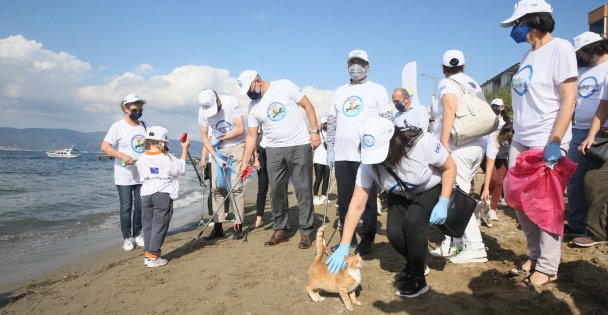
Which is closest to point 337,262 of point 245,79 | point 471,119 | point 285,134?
point 471,119

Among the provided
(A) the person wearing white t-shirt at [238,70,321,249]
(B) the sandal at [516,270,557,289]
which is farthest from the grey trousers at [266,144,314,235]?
(B) the sandal at [516,270,557,289]

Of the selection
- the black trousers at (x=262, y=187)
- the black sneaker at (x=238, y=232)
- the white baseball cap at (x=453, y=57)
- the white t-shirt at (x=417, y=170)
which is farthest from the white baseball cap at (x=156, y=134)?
the white baseball cap at (x=453, y=57)

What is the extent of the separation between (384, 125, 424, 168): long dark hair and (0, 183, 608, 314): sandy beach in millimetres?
1144

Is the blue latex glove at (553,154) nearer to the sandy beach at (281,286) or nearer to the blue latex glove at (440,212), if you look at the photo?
the blue latex glove at (440,212)

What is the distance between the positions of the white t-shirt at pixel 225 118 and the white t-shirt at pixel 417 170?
3157 mm

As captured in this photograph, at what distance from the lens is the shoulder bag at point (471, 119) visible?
3.35m

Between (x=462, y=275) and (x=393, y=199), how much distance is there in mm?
1021

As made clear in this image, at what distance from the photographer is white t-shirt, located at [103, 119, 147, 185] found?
17.8 ft

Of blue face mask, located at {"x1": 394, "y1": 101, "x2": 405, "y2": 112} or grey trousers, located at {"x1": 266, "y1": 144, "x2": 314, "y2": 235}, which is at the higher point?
blue face mask, located at {"x1": 394, "y1": 101, "x2": 405, "y2": 112}

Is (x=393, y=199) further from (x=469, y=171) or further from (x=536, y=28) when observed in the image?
(x=536, y=28)

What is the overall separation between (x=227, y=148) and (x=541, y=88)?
13.7ft

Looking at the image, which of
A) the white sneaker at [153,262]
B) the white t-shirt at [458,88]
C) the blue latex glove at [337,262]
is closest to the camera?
the blue latex glove at [337,262]

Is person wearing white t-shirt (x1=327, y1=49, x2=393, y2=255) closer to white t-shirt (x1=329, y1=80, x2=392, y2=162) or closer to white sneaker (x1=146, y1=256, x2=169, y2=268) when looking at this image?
white t-shirt (x1=329, y1=80, x2=392, y2=162)

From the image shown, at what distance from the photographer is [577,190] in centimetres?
404
